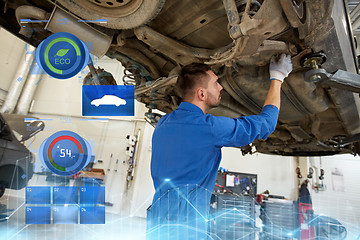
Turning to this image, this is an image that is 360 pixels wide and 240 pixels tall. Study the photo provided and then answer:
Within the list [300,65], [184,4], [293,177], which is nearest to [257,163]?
[293,177]

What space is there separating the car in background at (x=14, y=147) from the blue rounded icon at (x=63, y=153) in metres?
0.47

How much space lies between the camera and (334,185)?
5.18 m

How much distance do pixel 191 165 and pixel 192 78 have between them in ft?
1.26

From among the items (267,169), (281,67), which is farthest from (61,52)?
(267,169)

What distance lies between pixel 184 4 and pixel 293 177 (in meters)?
6.30

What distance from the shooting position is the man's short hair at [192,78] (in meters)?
0.89

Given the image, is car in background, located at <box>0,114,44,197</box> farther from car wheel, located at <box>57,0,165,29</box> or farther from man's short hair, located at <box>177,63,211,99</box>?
man's short hair, located at <box>177,63,211,99</box>

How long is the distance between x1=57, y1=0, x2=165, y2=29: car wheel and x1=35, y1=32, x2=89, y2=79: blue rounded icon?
5.6 inches

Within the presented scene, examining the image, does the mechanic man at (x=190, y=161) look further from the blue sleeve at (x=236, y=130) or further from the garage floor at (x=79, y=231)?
the garage floor at (x=79, y=231)

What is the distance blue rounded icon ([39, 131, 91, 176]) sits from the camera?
1166 mm

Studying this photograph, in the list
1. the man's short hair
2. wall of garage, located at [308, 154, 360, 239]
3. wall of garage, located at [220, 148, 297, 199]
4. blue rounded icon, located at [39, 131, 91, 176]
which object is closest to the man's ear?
the man's short hair

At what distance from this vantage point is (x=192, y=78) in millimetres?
903

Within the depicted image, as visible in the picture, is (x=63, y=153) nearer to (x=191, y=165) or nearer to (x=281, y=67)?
(x=191, y=165)

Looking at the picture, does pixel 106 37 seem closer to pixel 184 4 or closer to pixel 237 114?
pixel 184 4
